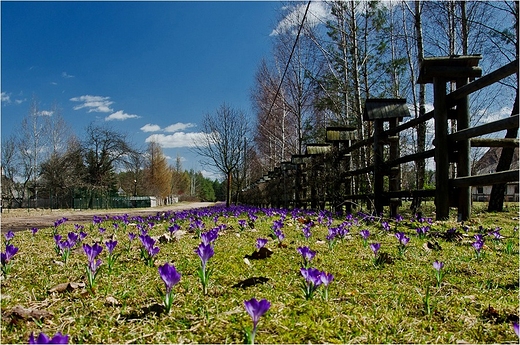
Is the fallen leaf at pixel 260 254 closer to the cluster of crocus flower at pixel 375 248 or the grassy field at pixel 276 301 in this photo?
the grassy field at pixel 276 301

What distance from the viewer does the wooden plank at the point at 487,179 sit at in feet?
10.2

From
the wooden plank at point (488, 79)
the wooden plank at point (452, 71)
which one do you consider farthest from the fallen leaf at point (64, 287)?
the wooden plank at point (452, 71)

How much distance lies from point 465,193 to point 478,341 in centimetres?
358

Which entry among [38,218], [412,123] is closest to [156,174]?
[38,218]

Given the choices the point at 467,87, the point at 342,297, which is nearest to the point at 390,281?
the point at 342,297

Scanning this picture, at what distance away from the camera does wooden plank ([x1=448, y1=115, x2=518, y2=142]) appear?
3.13 meters

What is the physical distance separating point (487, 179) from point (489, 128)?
0.50 metres

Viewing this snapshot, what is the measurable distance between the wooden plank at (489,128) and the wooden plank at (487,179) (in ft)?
1.36

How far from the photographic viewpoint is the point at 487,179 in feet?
11.4

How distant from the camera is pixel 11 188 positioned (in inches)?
1713

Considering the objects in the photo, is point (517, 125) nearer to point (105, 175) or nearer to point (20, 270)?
point (20, 270)

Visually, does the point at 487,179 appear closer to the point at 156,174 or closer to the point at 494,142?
the point at 494,142

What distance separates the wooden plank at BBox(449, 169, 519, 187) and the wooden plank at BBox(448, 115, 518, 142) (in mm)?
414

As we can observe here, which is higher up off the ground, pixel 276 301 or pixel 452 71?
pixel 452 71
